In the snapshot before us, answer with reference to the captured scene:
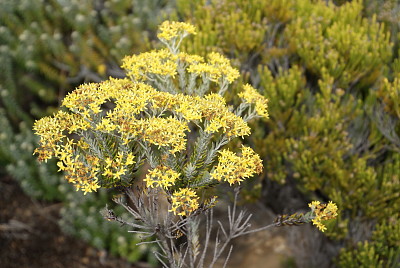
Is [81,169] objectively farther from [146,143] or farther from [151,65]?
[151,65]

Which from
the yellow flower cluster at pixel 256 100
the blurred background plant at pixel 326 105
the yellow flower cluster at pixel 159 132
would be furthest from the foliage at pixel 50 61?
the yellow flower cluster at pixel 159 132

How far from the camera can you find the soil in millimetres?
5598

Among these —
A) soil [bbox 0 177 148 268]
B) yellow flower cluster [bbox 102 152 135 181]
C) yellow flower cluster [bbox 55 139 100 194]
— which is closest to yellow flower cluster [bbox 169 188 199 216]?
yellow flower cluster [bbox 102 152 135 181]

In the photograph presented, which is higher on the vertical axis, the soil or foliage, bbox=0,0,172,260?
foliage, bbox=0,0,172,260

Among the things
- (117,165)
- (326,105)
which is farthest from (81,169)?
(326,105)

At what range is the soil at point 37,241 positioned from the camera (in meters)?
5.60

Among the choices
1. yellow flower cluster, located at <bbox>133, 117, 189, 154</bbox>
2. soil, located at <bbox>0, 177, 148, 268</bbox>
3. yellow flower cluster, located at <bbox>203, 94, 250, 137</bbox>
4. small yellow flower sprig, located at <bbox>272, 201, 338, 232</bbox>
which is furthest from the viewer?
soil, located at <bbox>0, 177, 148, 268</bbox>

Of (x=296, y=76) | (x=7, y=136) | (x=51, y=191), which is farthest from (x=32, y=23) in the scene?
(x=296, y=76)

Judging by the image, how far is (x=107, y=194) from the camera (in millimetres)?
5746

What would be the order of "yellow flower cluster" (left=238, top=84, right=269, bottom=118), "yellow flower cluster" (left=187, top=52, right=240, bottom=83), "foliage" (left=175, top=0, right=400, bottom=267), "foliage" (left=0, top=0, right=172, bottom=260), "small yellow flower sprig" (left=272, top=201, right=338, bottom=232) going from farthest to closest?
"foliage" (left=0, top=0, right=172, bottom=260) → "foliage" (left=175, top=0, right=400, bottom=267) → "yellow flower cluster" (left=187, top=52, right=240, bottom=83) → "yellow flower cluster" (left=238, top=84, right=269, bottom=118) → "small yellow flower sprig" (left=272, top=201, right=338, bottom=232)

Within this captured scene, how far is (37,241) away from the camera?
5816 millimetres

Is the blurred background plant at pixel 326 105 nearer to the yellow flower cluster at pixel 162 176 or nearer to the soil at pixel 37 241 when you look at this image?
the yellow flower cluster at pixel 162 176

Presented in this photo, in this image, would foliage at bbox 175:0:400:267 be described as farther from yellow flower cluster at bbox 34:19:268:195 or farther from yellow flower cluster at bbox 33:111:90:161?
yellow flower cluster at bbox 33:111:90:161

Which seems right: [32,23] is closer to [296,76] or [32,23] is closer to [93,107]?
[296,76]
